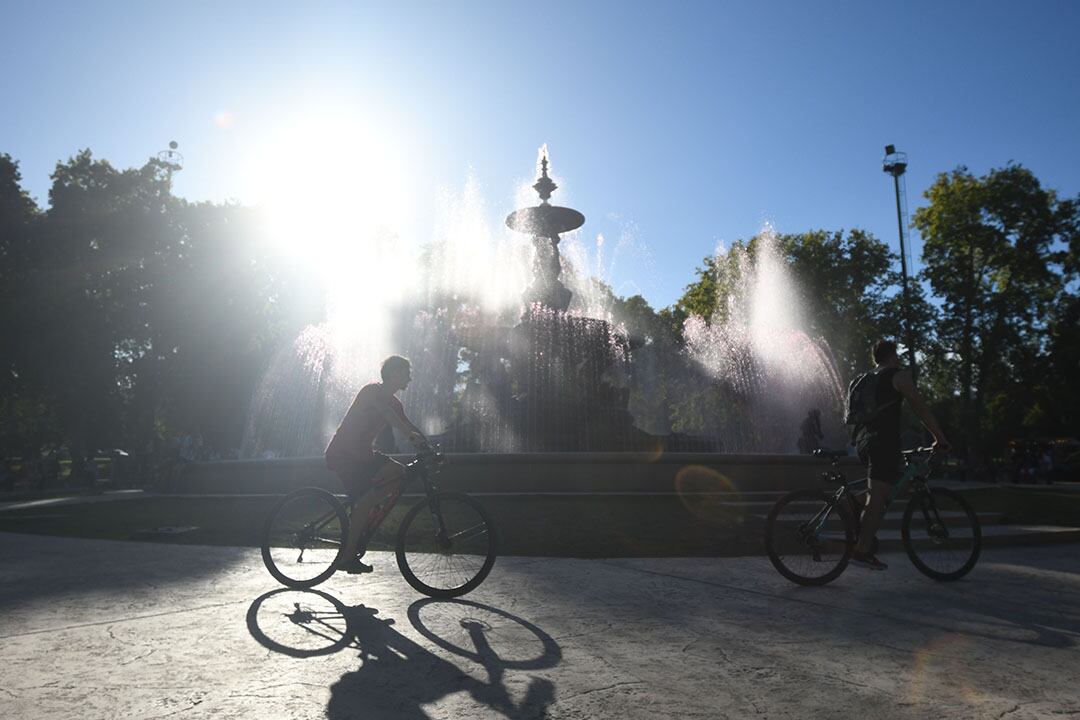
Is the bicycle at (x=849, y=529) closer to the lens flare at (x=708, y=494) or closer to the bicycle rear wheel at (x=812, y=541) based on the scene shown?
the bicycle rear wheel at (x=812, y=541)

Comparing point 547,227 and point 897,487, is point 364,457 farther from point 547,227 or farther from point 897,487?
point 547,227

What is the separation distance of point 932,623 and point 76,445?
35.9 m

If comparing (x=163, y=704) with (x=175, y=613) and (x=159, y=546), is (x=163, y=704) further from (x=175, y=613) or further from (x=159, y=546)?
(x=159, y=546)

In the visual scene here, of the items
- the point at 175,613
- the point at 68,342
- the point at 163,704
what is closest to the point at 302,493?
the point at 175,613

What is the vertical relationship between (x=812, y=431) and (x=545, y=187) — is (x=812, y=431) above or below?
below

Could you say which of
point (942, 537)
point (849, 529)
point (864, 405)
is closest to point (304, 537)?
point (849, 529)

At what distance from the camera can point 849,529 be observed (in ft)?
19.0

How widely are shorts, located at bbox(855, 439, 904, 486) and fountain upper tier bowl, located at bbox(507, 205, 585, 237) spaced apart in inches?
526

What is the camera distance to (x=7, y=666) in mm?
3482

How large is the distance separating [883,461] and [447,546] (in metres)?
3.32

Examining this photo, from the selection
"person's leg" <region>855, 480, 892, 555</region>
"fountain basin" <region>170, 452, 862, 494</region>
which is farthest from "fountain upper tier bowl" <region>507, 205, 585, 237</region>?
"person's leg" <region>855, 480, 892, 555</region>

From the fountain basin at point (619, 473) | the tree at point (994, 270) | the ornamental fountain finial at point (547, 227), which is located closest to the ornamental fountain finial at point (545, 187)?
the ornamental fountain finial at point (547, 227)

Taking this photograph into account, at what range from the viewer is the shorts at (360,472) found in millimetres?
5391

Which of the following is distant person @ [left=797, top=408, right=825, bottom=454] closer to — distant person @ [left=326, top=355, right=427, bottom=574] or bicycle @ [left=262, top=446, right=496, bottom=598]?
bicycle @ [left=262, top=446, right=496, bottom=598]
